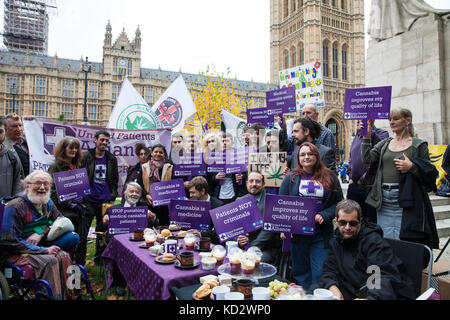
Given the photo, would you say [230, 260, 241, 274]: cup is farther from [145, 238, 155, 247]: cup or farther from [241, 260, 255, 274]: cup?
[145, 238, 155, 247]: cup

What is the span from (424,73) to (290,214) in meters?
6.39

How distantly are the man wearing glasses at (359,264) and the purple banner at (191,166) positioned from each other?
305 centimetres

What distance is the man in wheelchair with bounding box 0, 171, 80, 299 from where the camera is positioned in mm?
3117

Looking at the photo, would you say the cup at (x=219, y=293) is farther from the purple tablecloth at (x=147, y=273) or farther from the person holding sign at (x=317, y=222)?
the person holding sign at (x=317, y=222)

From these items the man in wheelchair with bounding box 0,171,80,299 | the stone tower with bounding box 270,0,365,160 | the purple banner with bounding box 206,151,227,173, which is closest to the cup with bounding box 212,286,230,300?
the man in wheelchair with bounding box 0,171,80,299

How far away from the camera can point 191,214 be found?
147 inches

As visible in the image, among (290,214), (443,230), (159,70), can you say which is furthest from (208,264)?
(159,70)

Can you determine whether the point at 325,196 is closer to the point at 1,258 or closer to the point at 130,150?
the point at 1,258

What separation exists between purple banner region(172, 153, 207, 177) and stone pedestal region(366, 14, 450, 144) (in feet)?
17.4

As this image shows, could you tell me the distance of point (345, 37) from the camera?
2458 inches

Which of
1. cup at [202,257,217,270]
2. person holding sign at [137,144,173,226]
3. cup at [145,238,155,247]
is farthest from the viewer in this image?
person holding sign at [137,144,173,226]

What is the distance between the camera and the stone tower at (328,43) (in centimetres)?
5816

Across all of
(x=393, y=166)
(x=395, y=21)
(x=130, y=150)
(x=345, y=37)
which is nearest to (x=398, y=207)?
(x=393, y=166)

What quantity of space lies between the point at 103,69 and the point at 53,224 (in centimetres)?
5342
